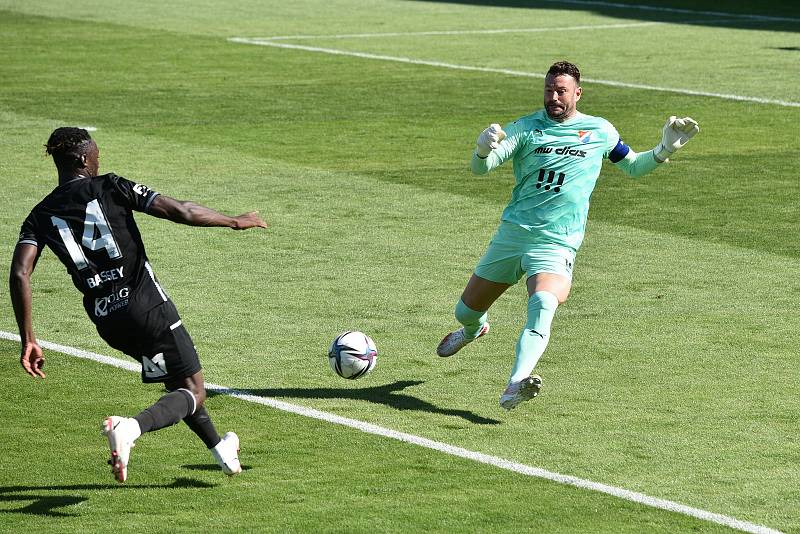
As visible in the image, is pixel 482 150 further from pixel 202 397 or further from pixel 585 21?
pixel 585 21

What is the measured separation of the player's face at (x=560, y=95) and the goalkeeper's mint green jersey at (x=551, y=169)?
6 cm

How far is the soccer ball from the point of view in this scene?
32.7 feet

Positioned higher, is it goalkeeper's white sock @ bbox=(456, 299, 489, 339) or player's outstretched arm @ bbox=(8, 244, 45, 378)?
player's outstretched arm @ bbox=(8, 244, 45, 378)

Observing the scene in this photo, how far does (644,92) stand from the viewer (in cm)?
2478

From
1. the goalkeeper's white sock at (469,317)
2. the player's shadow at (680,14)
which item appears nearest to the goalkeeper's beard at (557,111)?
the goalkeeper's white sock at (469,317)

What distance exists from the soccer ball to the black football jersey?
224 cm

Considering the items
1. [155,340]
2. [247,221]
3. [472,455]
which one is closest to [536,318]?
[472,455]

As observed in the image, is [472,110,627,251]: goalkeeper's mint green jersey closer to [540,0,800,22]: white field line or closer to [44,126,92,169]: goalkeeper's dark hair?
[44,126,92,169]: goalkeeper's dark hair

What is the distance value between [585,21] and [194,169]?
21987 mm

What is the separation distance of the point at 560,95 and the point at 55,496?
430 cm

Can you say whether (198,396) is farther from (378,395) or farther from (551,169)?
(551,169)

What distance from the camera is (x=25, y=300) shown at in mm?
7703

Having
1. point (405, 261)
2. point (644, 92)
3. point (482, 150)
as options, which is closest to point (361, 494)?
point (482, 150)

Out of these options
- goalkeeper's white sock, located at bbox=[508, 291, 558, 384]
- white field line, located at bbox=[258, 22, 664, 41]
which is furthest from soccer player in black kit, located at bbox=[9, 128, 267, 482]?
white field line, located at bbox=[258, 22, 664, 41]
